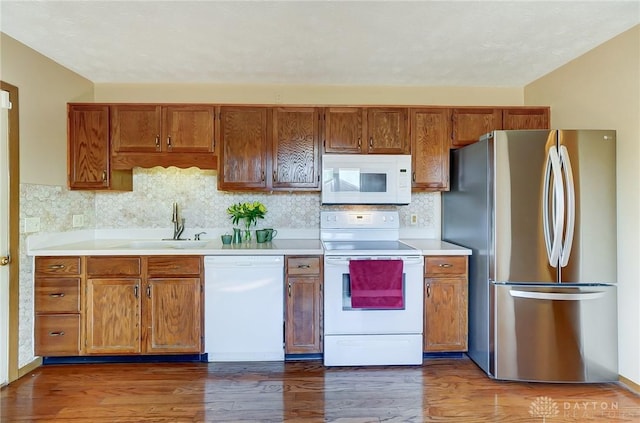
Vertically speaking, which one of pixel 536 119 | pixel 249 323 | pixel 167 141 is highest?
pixel 536 119

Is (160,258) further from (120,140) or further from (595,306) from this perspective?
(595,306)

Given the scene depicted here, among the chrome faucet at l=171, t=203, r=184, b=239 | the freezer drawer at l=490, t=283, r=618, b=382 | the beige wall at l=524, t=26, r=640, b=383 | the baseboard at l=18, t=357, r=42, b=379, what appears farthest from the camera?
the chrome faucet at l=171, t=203, r=184, b=239

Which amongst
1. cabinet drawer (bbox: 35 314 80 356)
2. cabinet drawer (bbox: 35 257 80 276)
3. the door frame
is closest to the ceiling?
the door frame

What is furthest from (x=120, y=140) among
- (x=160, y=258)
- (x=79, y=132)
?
(x=160, y=258)

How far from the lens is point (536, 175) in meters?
2.43

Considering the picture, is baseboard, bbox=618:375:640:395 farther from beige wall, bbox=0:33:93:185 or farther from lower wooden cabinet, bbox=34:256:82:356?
beige wall, bbox=0:33:93:185

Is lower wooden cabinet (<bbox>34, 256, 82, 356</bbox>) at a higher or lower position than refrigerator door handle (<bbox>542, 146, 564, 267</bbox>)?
lower

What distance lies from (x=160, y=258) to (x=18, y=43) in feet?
6.13

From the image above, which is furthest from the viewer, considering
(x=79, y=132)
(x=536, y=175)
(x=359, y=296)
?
(x=79, y=132)

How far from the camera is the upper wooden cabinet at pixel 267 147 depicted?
3135 mm

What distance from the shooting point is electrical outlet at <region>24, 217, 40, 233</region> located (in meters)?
2.62

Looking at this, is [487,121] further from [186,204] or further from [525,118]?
[186,204]

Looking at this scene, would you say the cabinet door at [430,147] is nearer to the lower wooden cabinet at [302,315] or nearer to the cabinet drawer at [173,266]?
the lower wooden cabinet at [302,315]

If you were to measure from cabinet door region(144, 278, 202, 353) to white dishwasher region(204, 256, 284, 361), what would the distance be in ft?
0.28
